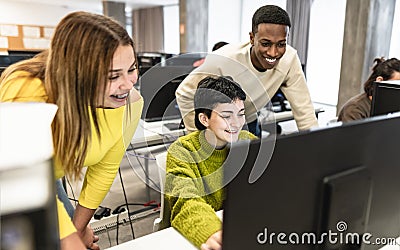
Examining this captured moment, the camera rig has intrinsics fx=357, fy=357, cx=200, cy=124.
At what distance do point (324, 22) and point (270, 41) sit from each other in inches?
199

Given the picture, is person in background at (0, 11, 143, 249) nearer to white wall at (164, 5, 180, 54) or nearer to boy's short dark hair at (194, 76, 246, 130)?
boy's short dark hair at (194, 76, 246, 130)

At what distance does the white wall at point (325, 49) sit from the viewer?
5891 millimetres

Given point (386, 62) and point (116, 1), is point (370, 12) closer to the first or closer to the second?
point (386, 62)

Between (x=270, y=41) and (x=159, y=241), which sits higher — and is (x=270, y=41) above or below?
above

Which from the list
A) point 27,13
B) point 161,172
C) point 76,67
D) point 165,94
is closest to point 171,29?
point 27,13

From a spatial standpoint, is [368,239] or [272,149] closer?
[272,149]

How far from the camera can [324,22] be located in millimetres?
6051

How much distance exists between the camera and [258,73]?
5.87 ft

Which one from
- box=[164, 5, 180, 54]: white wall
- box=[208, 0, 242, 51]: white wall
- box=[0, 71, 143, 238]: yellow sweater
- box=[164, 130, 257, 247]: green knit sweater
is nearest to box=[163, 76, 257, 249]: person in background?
box=[164, 130, 257, 247]: green knit sweater

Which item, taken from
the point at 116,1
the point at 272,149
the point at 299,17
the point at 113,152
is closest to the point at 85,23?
the point at 113,152

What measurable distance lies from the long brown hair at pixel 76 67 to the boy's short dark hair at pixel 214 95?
1.78ft

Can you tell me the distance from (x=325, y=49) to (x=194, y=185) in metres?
5.66

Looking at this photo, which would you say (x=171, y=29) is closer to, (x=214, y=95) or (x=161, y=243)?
(x=214, y=95)

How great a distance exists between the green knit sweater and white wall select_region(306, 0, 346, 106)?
5.14 m
